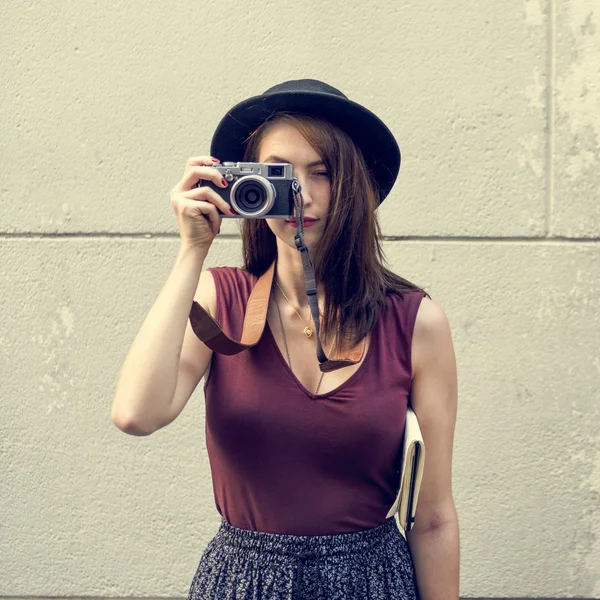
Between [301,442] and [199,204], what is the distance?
1.79 ft

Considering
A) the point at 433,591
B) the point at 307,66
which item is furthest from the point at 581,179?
the point at 433,591

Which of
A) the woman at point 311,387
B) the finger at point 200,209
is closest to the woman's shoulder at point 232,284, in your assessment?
the woman at point 311,387

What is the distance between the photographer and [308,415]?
6.39 ft

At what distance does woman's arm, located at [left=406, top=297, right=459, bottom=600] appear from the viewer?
205 centimetres

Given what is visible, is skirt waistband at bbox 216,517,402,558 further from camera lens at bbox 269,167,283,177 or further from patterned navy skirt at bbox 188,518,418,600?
camera lens at bbox 269,167,283,177

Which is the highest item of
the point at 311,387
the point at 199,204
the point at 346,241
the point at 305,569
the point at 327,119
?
the point at 327,119

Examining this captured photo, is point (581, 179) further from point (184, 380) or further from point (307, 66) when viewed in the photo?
point (184, 380)

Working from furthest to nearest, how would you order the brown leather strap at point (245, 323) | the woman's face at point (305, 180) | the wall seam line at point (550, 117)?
the wall seam line at point (550, 117) → the woman's face at point (305, 180) → the brown leather strap at point (245, 323)

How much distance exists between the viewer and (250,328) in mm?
2047

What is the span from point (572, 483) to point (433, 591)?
1.60 m

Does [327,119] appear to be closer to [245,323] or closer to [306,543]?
[245,323]

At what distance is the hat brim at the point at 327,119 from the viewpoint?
2078 millimetres

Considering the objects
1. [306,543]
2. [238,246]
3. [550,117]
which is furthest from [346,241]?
[550,117]

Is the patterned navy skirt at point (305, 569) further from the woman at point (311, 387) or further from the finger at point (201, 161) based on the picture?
the finger at point (201, 161)
